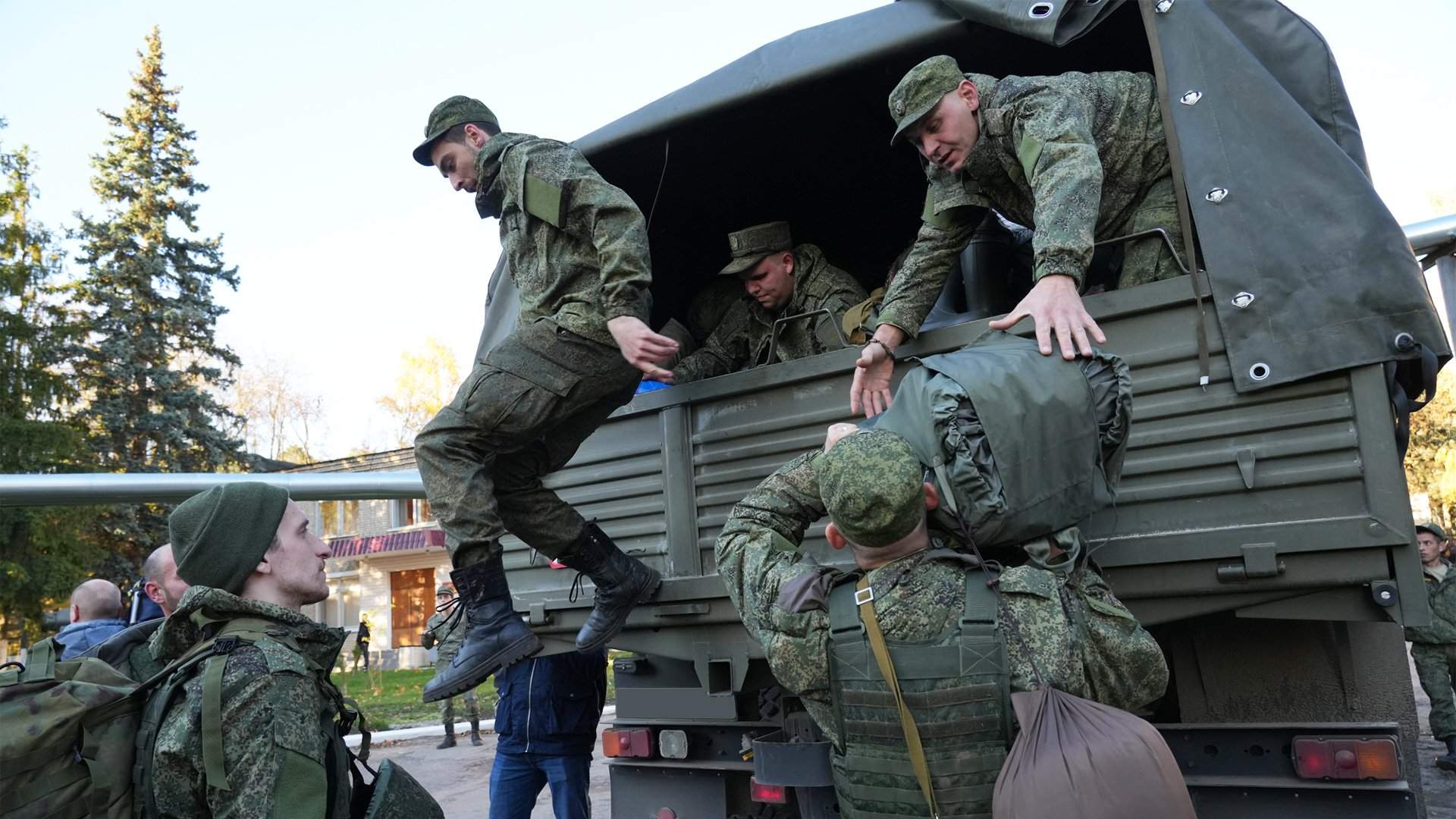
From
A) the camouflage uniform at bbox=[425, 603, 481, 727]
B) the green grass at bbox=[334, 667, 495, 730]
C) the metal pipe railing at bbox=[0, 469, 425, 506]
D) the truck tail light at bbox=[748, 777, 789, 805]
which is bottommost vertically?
the green grass at bbox=[334, 667, 495, 730]

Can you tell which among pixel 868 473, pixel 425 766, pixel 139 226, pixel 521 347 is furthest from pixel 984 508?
pixel 139 226

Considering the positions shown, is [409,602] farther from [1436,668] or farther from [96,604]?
[1436,668]

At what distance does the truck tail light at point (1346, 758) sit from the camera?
247 cm

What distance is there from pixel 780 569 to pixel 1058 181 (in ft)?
4.18

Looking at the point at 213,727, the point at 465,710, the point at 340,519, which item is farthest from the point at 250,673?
the point at 340,519

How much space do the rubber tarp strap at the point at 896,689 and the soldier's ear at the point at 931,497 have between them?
0.84 ft

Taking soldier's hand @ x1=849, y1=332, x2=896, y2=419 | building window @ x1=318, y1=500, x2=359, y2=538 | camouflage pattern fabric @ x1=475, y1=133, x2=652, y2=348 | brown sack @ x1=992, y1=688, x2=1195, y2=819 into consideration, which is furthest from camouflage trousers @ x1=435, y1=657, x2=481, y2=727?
building window @ x1=318, y1=500, x2=359, y2=538

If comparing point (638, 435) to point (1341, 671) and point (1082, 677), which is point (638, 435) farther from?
point (1341, 671)

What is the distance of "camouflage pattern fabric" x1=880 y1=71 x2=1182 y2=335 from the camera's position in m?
2.70

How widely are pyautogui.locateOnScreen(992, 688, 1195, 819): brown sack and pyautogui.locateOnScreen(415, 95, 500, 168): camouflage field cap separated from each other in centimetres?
272

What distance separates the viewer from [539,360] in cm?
334

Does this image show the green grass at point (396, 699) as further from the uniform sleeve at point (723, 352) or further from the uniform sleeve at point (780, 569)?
the uniform sleeve at point (780, 569)

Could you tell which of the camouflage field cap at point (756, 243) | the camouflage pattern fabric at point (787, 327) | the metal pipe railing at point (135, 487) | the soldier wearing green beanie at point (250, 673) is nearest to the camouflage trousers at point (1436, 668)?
the camouflage pattern fabric at point (787, 327)

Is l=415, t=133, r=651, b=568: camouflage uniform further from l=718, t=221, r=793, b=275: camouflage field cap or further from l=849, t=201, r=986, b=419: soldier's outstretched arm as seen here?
l=718, t=221, r=793, b=275: camouflage field cap
